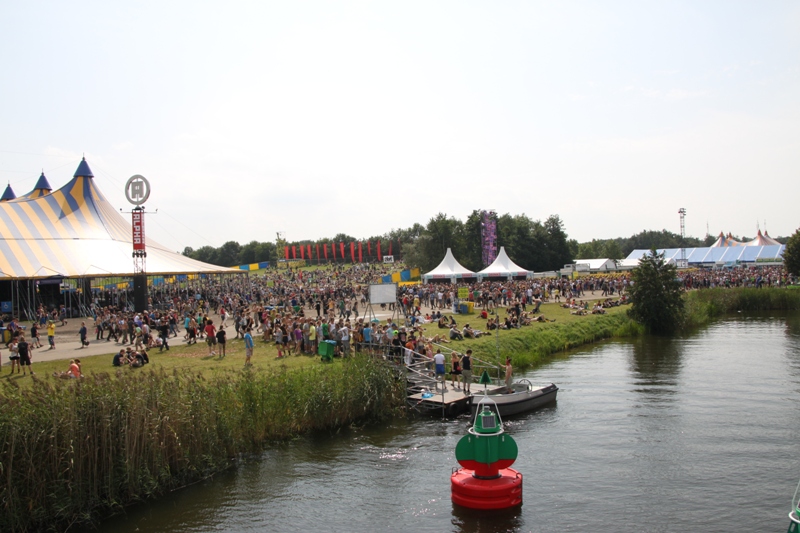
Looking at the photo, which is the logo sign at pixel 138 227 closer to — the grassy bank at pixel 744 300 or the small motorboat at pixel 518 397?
the small motorboat at pixel 518 397

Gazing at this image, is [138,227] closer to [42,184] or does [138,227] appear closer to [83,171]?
[83,171]

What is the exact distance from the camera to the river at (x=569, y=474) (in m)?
12.5

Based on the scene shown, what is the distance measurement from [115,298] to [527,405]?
30.8m

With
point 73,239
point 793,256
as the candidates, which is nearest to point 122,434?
point 73,239

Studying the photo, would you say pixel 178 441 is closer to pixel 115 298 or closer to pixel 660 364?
pixel 660 364

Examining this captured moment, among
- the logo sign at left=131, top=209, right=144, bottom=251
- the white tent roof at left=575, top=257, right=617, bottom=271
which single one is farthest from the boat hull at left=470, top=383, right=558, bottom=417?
the white tent roof at left=575, top=257, right=617, bottom=271

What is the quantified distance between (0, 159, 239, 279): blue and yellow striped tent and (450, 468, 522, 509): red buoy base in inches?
1205

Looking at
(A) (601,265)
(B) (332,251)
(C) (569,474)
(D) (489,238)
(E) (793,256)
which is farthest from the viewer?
(B) (332,251)

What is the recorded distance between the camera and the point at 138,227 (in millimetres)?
34906

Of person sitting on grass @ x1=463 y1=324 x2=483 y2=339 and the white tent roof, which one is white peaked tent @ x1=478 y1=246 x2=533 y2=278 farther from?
person sitting on grass @ x1=463 y1=324 x2=483 y2=339

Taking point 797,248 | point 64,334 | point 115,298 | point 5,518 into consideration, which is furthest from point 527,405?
point 797,248

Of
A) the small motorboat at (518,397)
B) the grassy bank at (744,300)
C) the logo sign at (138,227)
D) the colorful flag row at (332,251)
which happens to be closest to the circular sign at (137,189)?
the logo sign at (138,227)

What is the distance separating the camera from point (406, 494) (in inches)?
544

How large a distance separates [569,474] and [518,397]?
5.29m
